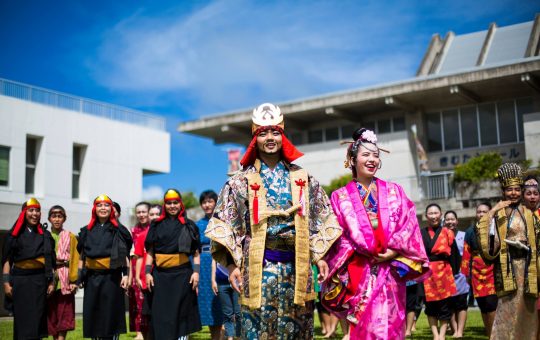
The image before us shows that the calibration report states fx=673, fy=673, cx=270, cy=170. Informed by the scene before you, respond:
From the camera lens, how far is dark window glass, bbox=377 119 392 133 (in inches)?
1147

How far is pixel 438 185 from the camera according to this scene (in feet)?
85.8

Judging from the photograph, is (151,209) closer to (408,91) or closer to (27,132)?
(27,132)

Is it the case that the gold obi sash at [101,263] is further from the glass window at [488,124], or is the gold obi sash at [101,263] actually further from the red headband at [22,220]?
the glass window at [488,124]

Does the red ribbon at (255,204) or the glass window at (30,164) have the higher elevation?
the glass window at (30,164)

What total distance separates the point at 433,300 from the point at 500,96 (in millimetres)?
18529

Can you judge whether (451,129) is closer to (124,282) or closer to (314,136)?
(314,136)

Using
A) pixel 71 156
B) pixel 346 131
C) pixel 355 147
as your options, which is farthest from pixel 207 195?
pixel 346 131

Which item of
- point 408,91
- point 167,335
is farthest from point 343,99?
point 167,335

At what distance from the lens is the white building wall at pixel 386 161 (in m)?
27.4

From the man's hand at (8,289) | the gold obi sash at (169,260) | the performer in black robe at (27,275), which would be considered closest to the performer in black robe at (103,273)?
the gold obi sash at (169,260)

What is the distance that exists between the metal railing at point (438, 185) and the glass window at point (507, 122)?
2.84 metres

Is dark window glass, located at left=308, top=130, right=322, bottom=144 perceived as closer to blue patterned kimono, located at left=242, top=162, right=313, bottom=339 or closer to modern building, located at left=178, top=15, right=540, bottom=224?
modern building, located at left=178, top=15, right=540, bottom=224

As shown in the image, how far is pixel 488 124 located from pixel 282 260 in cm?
2355

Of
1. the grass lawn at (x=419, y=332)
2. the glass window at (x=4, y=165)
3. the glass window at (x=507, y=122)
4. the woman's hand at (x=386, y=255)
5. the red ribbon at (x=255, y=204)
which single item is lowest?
the grass lawn at (x=419, y=332)
